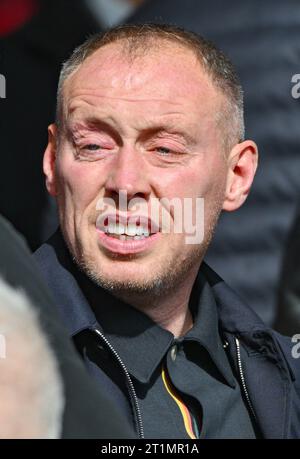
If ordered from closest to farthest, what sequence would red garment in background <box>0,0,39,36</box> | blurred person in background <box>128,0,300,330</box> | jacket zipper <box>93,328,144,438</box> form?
jacket zipper <box>93,328,144,438</box>, blurred person in background <box>128,0,300,330</box>, red garment in background <box>0,0,39,36</box>

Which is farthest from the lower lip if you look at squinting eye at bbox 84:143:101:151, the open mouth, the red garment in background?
the red garment in background

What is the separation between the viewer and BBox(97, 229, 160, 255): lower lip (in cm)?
146

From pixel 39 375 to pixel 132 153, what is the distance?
27.5 inches

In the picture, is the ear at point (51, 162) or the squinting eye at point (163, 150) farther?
the ear at point (51, 162)

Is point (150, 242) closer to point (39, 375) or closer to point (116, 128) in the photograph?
point (116, 128)

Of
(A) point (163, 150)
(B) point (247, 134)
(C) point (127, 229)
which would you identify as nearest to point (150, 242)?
(C) point (127, 229)

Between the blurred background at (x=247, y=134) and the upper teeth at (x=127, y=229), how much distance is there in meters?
1.09

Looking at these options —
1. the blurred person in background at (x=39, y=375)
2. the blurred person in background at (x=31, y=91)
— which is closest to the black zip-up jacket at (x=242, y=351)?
the blurred person in background at (x=39, y=375)

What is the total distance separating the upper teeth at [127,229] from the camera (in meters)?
1.47

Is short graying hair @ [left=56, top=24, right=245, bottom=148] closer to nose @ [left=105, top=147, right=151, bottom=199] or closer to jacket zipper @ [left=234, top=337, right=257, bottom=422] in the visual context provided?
nose @ [left=105, top=147, right=151, bottom=199]

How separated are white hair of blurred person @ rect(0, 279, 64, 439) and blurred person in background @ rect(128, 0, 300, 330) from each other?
78.9 inches

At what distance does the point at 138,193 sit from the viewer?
146 centimetres

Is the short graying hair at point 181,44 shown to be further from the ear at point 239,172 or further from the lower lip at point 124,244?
the lower lip at point 124,244
